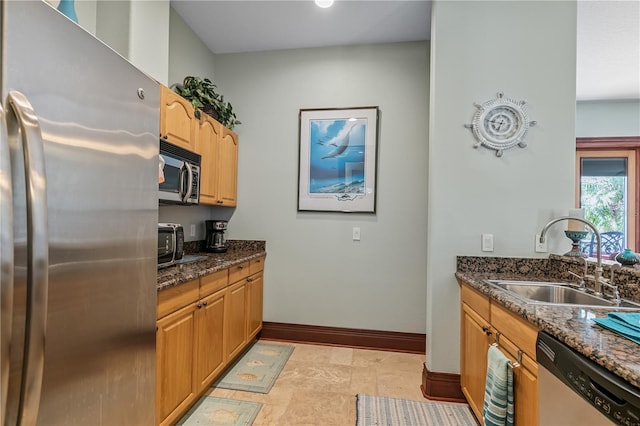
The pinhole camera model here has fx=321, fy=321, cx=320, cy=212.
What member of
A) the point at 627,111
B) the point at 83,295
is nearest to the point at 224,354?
the point at 83,295

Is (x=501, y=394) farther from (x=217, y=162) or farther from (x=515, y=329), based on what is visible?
(x=217, y=162)

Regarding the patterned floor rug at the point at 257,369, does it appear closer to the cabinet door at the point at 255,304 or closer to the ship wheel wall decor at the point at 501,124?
the cabinet door at the point at 255,304

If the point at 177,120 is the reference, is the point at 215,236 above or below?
below

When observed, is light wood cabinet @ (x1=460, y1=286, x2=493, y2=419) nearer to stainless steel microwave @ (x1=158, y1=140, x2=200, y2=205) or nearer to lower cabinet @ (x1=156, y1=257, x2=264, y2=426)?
lower cabinet @ (x1=156, y1=257, x2=264, y2=426)

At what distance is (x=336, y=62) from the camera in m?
3.14

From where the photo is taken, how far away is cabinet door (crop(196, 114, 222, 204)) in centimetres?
252

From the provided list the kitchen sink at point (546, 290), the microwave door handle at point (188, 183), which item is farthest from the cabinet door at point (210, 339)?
the kitchen sink at point (546, 290)

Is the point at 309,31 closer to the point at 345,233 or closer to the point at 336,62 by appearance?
the point at 336,62

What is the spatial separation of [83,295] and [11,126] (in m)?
0.44

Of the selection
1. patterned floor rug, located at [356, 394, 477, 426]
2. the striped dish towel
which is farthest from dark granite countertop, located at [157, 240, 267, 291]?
the striped dish towel

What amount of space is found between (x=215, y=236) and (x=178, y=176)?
0.93m

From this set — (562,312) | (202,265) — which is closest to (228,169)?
(202,265)

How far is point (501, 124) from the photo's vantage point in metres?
2.16

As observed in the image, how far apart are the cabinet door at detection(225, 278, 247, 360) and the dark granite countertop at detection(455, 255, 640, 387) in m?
1.65
